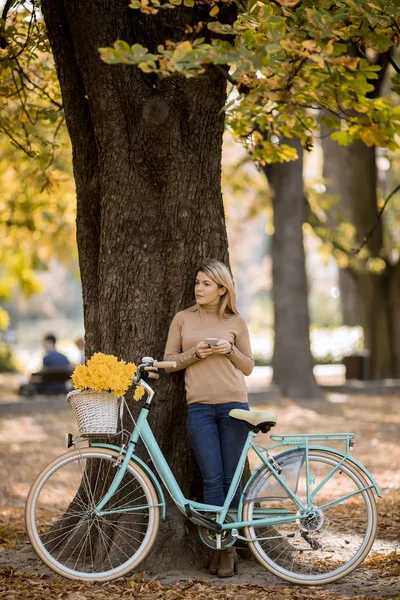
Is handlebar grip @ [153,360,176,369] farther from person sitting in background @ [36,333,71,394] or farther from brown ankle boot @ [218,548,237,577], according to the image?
person sitting in background @ [36,333,71,394]

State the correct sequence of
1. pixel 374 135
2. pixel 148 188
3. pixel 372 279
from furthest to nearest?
pixel 372 279
pixel 374 135
pixel 148 188

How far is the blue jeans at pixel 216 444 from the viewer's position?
5465 mm

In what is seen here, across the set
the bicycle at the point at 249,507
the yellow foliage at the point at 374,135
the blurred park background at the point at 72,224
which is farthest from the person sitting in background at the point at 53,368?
the bicycle at the point at 249,507

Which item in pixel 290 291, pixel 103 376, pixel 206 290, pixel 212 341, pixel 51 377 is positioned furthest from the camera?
pixel 290 291

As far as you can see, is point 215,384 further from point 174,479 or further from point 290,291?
point 290,291

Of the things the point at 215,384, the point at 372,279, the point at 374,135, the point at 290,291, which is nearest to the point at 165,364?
the point at 215,384

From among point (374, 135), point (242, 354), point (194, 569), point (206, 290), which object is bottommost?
point (194, 569)

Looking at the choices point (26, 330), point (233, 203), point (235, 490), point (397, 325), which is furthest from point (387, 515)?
point (26, 330)

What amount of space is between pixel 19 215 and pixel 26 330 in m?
51.5

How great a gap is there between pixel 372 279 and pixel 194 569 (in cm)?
1590

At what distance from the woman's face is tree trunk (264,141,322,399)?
12291 millimetres

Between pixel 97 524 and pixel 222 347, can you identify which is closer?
pixel 222 347

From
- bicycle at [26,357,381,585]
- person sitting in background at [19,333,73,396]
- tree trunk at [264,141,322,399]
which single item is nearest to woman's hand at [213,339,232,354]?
bicycle at [26,357,381,585]

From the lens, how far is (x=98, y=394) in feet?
17.2
